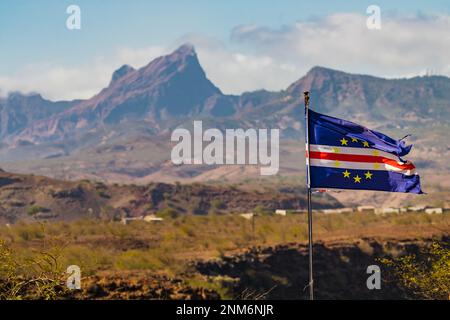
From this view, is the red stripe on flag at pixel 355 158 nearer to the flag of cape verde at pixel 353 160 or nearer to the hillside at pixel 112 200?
the flag of cape verde at pixel 353 160

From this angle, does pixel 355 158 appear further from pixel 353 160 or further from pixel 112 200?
pixel 112 200

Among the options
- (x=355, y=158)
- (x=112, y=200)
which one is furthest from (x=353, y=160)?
(x=112, y=200)

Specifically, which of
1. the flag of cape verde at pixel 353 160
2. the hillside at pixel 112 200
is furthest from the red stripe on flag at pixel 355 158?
the hillside at pixel 112 200

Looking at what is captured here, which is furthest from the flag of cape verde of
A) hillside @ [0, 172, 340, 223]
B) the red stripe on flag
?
hillside @ [0, 172, 340, 223]

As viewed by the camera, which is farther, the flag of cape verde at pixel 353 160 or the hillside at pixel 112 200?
the hillside at pixel 112 200

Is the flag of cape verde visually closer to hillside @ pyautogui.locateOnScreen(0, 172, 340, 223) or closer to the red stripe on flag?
the red stripe on flag

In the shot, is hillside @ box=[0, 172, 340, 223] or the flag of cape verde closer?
the flag of cape verde
